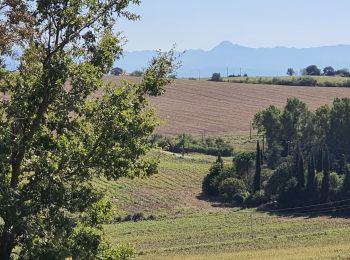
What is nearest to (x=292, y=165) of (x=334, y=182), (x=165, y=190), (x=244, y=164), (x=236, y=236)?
(x=334, y=182)

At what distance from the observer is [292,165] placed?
6806 cm

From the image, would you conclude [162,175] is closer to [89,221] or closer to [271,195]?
[271,195]

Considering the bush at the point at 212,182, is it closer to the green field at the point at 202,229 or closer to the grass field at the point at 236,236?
the green field at the point at 202,229

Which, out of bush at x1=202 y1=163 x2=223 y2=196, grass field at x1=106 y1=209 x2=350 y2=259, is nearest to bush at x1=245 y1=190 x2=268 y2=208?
grass field at x1=106 y1=209 x2=350 y2=259

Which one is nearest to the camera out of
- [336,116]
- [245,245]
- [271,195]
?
[245,245]

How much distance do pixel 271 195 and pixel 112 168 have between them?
52.9 metres

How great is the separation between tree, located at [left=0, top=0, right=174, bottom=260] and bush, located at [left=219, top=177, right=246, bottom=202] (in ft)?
183

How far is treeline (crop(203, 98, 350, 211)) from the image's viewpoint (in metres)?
63.5

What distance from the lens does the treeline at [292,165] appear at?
63.5m

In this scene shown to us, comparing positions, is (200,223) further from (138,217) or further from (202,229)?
(138,217)

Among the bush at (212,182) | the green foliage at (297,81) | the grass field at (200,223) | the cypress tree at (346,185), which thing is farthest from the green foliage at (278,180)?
the green foliage at (297,81)

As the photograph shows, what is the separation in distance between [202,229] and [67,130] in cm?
3573

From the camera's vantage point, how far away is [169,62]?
14914mm

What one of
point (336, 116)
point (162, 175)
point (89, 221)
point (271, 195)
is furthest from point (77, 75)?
point (336, 116)
